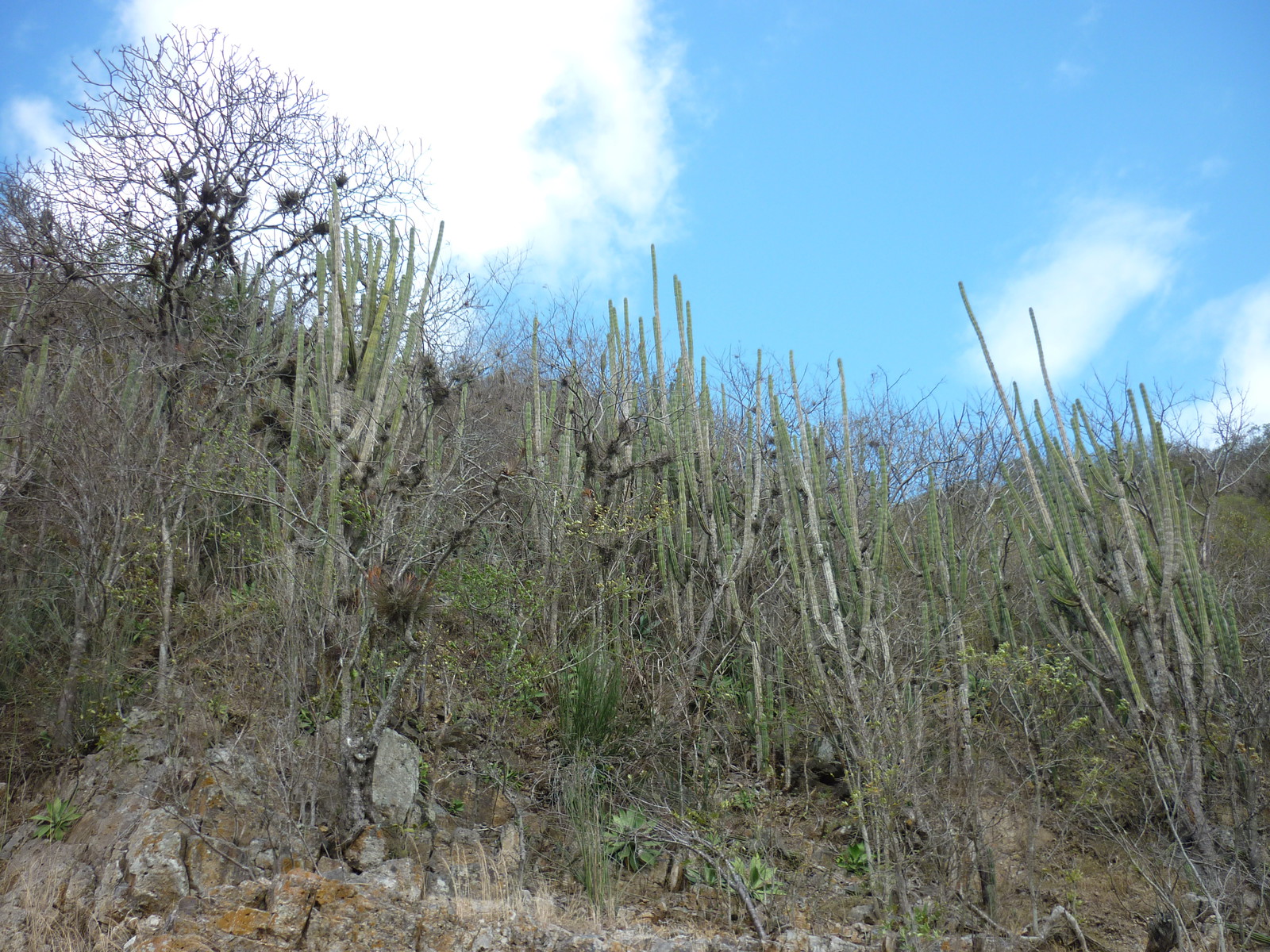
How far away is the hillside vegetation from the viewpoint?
576 cm

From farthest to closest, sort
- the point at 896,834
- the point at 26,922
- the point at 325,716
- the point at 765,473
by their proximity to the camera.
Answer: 1. the point at 765,473
2. the point at 325,716
3. the point at 896,834
4. the point at 26,922

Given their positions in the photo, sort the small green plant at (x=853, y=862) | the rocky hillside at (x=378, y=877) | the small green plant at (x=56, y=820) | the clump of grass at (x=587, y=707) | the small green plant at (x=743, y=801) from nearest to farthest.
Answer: the rocky hillside at (x=378, y=877), the small green plant at (x=56, y=820), the small green plant at (x=853, y=862), the small green plant at (x=743, y=801), the clump of grass at (x=587, y=707)

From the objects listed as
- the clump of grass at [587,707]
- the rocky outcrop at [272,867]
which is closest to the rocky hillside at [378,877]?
the rocky outcrop at [272,867]

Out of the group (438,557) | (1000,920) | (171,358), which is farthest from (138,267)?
(1000,920)

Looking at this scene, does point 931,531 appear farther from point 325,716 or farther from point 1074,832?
point 325,716

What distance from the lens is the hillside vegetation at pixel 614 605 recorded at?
5758 millimetres

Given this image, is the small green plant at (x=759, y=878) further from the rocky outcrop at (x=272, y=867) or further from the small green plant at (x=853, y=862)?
the small green plant at (x=853, y=862)

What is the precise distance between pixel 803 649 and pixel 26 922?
19.5 ft

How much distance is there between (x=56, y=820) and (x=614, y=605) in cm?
470

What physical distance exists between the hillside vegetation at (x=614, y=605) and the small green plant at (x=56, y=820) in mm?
376

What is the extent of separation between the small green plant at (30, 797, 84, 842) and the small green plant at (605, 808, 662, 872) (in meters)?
4.02

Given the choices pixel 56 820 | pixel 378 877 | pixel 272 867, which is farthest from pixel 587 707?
pixel 56 820

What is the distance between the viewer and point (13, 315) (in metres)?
9.77

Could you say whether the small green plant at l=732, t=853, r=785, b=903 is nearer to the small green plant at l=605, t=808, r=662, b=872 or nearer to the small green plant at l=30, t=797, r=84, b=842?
the small green plant at l=605, t=808, r=662, b=872
